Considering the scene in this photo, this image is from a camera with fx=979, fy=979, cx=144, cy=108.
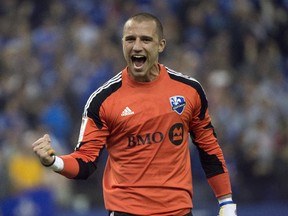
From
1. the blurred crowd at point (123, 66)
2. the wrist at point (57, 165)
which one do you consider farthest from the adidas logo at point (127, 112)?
the blurred crowd at point (123, 66)

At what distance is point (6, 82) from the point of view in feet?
44.4

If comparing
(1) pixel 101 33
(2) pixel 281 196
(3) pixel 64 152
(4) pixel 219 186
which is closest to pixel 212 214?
(2) pixel 281 196

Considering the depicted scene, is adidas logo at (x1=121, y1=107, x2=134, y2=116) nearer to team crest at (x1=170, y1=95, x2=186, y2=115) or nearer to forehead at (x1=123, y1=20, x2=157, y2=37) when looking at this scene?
team crest at (x1=170, y1=95, x2=186, y2=115)

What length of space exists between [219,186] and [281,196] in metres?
4.96

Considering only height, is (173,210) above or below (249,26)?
below

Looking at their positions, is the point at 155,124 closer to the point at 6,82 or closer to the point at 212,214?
the point at 212,214

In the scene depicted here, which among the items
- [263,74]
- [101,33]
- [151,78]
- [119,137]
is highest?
[101,33]

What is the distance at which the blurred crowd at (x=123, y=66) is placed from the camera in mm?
11609

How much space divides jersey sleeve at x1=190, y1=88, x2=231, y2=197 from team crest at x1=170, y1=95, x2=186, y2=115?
0.12m

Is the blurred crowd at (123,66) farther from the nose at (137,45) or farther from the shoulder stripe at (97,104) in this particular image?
the nose at (137,45)

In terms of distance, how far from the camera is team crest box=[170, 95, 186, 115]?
648cm

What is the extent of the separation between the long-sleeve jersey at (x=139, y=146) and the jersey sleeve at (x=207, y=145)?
0.25 feet

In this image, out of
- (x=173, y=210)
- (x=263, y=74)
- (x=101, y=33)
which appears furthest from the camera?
(x=101, y=33)

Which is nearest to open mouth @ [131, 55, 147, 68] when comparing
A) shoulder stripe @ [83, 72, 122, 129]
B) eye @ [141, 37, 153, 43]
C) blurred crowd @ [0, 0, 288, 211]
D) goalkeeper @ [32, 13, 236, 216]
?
goalkeeper @ [32, 13, 236, 216]
